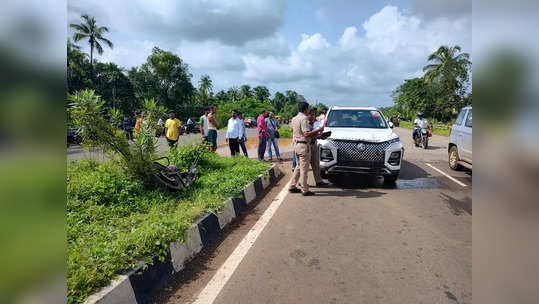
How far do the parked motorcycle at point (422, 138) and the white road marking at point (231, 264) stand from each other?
1153cm

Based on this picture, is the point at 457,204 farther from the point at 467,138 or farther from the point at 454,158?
the point at 454,158

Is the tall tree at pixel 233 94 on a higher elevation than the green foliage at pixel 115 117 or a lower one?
higher

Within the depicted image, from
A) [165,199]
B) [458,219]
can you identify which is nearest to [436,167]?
[458,219]

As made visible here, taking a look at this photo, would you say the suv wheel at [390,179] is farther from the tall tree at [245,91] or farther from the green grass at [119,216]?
the tall tree at [245,91]

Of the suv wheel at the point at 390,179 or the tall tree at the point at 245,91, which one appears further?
the tall tree at the point at 245,91

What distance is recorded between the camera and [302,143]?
6.03 m

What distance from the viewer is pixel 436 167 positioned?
914cm

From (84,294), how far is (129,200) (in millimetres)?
2471

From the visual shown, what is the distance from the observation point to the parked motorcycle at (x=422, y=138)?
45.7ft

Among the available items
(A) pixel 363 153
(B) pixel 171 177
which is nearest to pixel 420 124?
(A) pixel 363 153

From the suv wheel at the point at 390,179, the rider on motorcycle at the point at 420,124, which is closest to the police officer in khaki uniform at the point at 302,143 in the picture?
the suv wheel at the point at 390,179

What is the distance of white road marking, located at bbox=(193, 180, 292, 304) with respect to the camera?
8.81 feet

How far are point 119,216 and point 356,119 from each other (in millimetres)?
5945

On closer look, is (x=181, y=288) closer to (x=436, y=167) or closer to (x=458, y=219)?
(x=458, y=219)
